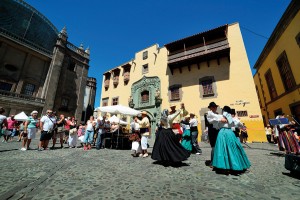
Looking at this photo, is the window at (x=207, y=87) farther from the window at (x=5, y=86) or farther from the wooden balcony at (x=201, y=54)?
the window at (x=5, y=86)

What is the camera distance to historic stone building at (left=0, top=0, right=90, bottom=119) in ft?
54.5

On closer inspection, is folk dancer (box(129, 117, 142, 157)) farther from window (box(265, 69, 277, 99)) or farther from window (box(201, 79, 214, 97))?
window (box(265, 69, 277, 99))

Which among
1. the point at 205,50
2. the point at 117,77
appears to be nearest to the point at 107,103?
the point at 117,77

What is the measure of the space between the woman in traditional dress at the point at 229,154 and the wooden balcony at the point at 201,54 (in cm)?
1145

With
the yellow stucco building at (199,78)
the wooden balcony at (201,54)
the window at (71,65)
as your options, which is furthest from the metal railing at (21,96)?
the wooden balcony at (201,54)

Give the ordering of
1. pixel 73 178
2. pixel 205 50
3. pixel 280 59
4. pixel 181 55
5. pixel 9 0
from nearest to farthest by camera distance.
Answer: pixel 73 178 → pixel 280 59 → pixel 205 50 → pixel 181 55 → pixel 9 0

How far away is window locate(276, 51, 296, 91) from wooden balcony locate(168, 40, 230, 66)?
4695 mm

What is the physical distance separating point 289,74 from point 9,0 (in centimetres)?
3343

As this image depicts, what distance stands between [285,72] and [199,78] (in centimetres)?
706

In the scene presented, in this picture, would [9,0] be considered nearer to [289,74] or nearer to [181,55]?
[181,55]

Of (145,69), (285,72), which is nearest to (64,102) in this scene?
(145,69)

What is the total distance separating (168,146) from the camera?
3.90 metres

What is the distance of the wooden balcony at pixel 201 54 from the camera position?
503 inches

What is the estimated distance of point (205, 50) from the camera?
13.4m
